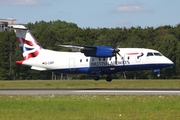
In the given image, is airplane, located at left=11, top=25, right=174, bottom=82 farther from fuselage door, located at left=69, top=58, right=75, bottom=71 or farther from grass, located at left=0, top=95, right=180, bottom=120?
grass, located at left=0, top=95, right=180, bottom=120

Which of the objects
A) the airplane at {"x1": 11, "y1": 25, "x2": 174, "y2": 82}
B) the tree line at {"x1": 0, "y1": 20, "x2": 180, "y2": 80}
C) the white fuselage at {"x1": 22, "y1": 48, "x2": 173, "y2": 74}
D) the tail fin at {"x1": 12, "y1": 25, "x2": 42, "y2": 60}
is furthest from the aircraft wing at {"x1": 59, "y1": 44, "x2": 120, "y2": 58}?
the tree line at {"x1": 0, "y1": 20, "x2": 180, "y2": 80}

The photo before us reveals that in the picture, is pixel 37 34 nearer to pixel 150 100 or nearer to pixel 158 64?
pixel 158 64

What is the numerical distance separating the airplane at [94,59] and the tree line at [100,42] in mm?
29921

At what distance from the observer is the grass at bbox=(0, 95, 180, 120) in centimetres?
2181

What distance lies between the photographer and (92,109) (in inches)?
972

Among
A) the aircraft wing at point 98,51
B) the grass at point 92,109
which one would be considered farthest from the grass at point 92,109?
the aircraft wing at point 98,51

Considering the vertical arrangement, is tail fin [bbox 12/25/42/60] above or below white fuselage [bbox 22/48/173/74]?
above

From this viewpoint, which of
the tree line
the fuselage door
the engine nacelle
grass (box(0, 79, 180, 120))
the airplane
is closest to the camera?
grass (box(0, 79, 180, 120))

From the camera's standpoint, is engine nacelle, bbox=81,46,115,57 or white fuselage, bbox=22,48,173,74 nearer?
white fuselage, bbox=22,48,173,74

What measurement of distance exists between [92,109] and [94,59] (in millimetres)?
31096

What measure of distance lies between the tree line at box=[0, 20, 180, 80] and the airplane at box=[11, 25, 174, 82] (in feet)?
98.2

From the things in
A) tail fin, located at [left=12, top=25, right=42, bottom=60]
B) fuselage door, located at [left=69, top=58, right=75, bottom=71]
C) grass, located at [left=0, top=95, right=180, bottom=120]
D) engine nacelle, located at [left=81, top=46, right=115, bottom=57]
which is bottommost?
grass, located at [left=0, top=95, right=180, bottom=120]

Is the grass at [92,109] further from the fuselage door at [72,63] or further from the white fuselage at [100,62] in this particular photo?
the fuselage door at [72,63]

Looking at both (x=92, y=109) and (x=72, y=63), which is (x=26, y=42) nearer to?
(x=72, y=63)
